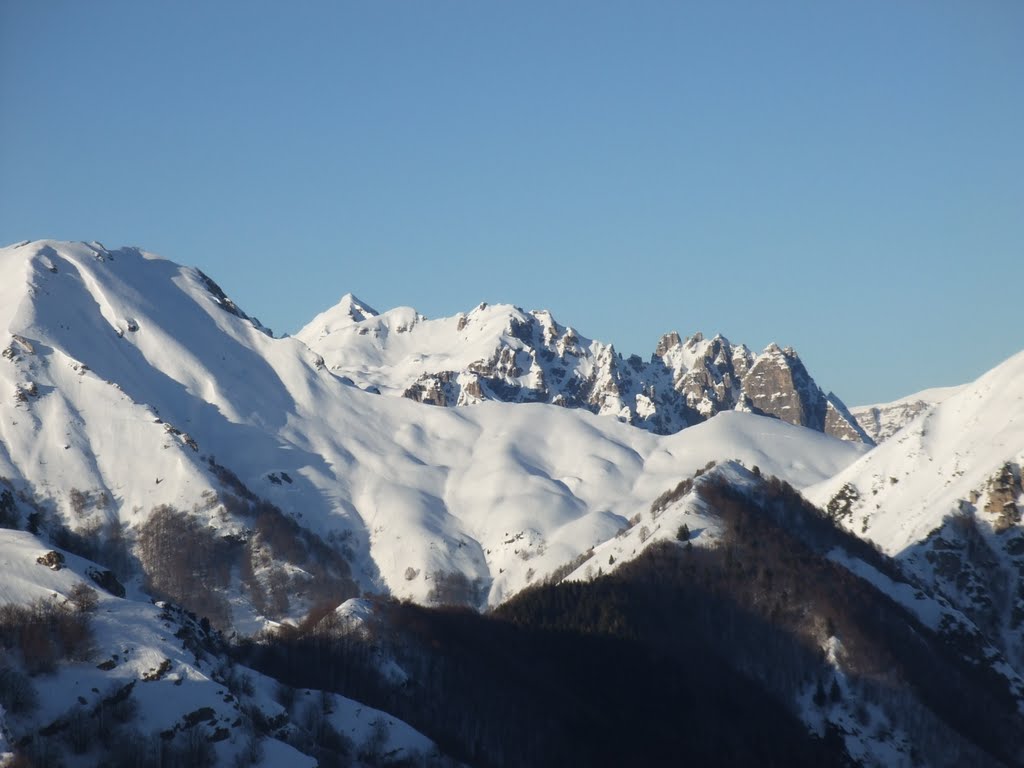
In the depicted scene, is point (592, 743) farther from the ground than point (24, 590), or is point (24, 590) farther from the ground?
point (24, 590)

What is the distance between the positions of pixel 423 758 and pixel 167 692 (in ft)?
94.6

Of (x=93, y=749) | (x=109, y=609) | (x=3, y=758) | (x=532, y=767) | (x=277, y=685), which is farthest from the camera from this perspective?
(x=532, y=767)

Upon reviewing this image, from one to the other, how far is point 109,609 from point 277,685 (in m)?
20.5

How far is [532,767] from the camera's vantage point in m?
185

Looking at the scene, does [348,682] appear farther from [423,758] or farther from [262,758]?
[262,758]

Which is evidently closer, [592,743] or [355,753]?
[355,753]

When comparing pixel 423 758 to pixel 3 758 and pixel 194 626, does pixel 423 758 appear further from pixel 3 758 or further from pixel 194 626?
pixel 3 758

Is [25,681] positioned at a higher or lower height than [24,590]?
lower

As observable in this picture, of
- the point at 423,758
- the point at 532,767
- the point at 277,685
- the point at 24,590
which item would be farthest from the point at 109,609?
the point at 532,767

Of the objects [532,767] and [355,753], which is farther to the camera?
[532,767]

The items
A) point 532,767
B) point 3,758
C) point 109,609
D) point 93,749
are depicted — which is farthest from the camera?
point 532,767

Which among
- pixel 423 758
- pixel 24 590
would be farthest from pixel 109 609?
pixel 423 758

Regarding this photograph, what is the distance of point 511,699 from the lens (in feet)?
647

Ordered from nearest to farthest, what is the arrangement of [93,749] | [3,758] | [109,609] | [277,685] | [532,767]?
[3,758] → [93,749] → [109,609] → [277,685] → [532,767]
